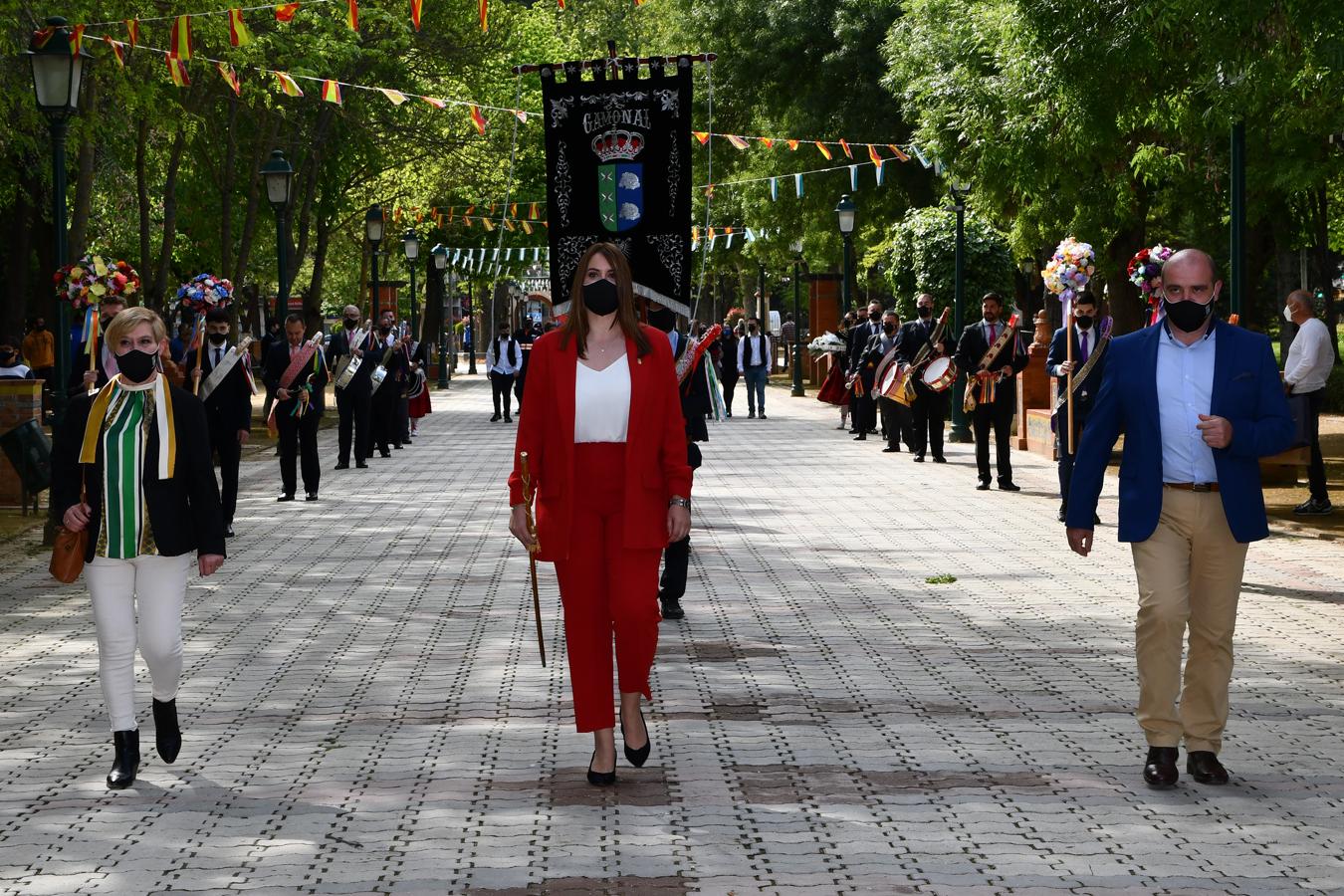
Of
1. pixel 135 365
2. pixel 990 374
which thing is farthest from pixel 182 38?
pixel 135 365

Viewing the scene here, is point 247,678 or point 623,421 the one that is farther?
point 247,678

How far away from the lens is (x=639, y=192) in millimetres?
12375

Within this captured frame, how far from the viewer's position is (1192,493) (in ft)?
22.1

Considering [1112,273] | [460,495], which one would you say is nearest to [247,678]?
[460,495]

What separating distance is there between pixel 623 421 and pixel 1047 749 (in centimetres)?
209

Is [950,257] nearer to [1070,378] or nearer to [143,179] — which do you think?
[143,179]

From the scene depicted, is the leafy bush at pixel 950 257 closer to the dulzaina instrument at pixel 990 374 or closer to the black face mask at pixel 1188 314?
the dulzaina instrument at pixel 990 374

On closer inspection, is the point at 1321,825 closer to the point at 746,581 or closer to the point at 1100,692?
the point at 1100,692

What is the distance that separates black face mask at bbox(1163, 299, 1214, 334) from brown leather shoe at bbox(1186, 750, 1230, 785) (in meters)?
1.48

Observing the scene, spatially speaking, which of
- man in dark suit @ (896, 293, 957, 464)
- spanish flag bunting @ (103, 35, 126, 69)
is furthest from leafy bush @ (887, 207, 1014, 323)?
spanish flag bunting @ (103, 35, 126, 69)

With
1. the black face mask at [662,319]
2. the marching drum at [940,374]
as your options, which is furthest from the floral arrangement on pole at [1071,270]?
the marching drum at [940,374]

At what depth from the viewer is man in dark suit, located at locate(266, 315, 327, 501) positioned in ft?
60.7

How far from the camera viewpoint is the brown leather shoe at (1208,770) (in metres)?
6.71

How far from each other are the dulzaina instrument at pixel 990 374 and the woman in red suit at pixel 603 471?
40.6 ft
